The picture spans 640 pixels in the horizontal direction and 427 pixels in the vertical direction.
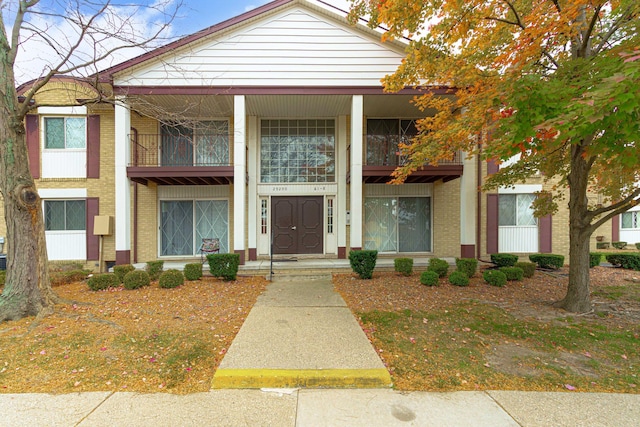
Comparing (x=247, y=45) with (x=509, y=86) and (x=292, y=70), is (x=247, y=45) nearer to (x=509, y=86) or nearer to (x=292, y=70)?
(x=292, y=70)

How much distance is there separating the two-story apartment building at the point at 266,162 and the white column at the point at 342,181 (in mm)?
41

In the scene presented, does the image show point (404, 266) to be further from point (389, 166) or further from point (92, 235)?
point (92, 235)

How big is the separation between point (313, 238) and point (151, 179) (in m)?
5.66

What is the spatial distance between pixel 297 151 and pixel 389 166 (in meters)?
3.51

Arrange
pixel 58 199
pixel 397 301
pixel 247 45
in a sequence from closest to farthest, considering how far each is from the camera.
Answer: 1. pixel 397 301
2. pixel 247 45
3. pixel 58 199

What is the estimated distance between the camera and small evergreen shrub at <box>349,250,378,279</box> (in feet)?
25.0

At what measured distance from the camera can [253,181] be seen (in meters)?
10.0

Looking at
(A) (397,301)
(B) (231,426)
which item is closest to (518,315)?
(A) (397,301)

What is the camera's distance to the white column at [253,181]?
9.91 metres

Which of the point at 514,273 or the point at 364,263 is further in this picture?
the point at 364,263

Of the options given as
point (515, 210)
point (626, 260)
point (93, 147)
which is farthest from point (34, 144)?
point (626, 260)

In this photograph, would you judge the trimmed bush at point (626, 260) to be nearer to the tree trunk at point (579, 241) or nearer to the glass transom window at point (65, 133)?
the tree trunk at point (579, 241)

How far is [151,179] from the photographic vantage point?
916 centimetres

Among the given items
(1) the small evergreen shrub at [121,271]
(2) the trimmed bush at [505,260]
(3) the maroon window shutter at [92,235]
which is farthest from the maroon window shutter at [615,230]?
(3) the maroon window shutter at [92,235]
